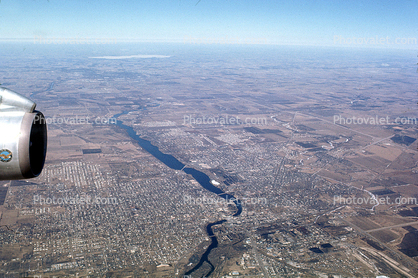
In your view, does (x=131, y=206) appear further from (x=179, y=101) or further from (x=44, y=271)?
(x=179, y=101)

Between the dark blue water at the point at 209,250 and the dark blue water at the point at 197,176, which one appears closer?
the dark blue water at the point at 209,250

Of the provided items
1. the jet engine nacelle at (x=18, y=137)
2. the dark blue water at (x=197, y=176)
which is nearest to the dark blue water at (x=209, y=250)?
the dark blue water at (x=197, y=176)

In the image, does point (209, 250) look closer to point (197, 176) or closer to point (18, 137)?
point (197, 176)

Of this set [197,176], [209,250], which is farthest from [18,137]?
[197,176]

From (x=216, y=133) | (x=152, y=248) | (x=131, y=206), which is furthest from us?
(x=216, y=133)

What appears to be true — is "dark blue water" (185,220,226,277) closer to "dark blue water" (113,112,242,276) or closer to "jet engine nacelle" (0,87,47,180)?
"dark blue water" (113,112,242,276)

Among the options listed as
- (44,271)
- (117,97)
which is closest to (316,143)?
(44,271)

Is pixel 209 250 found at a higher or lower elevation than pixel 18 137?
lower

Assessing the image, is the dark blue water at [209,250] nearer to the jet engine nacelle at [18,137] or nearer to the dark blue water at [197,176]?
the dark blue water at [197,176]
